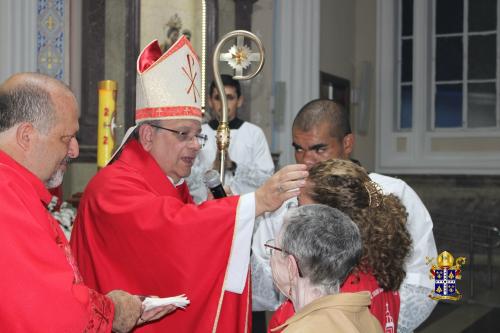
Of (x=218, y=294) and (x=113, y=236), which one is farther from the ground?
(x=113, y=236)

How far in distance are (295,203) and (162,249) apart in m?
0.79

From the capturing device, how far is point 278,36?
8.07 meters

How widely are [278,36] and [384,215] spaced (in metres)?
5.92

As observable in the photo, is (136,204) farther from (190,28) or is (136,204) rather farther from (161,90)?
(190,28)

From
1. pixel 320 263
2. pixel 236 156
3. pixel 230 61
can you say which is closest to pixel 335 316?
pixel 320 263

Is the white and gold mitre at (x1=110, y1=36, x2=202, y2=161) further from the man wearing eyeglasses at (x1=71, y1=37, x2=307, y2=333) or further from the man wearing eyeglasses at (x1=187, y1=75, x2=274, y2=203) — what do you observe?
the man wearing eyeglasses at (x1=187, y1=75, x2=274, y2=203)

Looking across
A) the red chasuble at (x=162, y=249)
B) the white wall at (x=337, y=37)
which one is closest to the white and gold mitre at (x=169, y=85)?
the red chasuble at (x=162, y=249)

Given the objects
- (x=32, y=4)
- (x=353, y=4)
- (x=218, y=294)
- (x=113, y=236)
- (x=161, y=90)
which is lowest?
(x=218, y=294)

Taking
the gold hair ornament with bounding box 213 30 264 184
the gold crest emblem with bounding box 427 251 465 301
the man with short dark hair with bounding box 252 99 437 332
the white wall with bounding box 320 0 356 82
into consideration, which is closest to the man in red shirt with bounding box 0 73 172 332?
the gold hair ornament with bounding box 213 30 264 184

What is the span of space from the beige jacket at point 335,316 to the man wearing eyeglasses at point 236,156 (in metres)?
3.51

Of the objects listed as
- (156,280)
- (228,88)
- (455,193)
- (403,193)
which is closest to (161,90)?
(156,280)

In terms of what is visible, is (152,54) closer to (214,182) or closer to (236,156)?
(214,182)

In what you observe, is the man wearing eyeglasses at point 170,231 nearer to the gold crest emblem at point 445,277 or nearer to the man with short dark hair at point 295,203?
the man with short dark hair at point 295,203

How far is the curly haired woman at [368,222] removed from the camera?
90.6 inches
